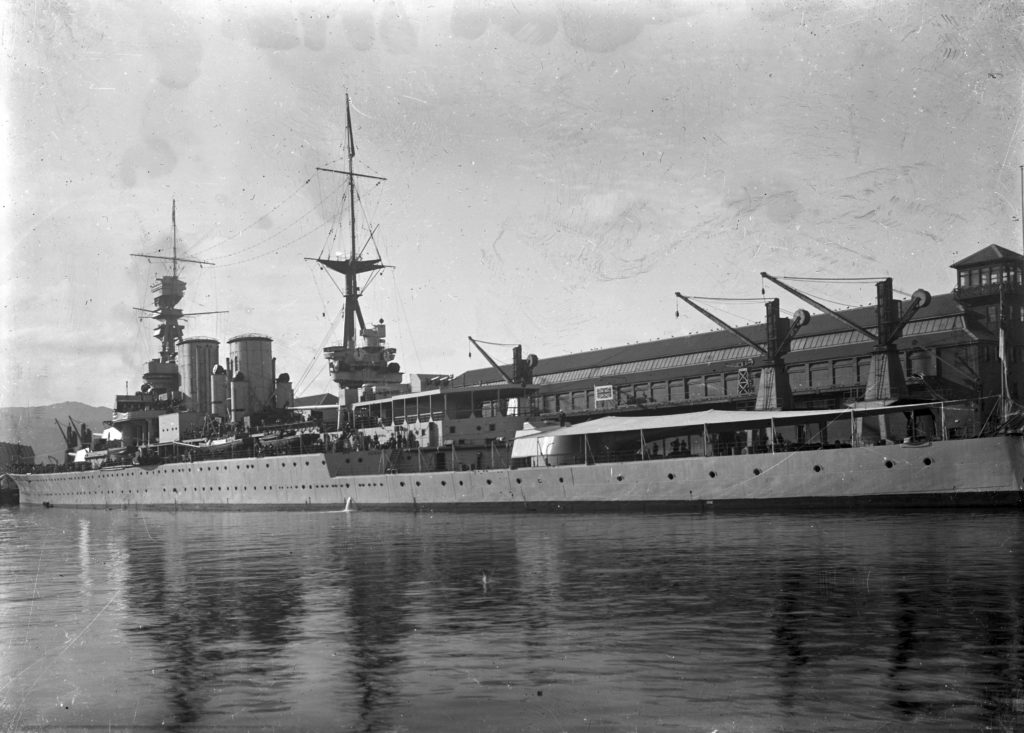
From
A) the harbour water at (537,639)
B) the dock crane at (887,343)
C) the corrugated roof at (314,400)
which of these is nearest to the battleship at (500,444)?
the dock crane at (887,343)

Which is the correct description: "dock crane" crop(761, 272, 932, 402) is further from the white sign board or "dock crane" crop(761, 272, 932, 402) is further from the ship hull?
the white sign board

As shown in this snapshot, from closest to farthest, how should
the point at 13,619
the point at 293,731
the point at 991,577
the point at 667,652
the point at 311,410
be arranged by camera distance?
the point at 293,731
the point at 667,652
the point at 13,619
the point at 991,577
the point at 311,410

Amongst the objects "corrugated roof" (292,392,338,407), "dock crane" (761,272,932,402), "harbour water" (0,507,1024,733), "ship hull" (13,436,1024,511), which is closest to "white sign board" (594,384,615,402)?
"ship hull" (13,436,1024,511)

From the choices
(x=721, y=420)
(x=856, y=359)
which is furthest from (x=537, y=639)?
(x=856, y=359)

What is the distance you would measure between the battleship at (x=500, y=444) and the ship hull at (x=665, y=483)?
71 mm

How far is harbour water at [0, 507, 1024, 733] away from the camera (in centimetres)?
883

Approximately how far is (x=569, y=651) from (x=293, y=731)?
3962 millimetres

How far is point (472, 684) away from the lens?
9922mm

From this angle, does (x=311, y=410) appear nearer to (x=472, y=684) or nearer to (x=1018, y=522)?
(x=1018, y=522)

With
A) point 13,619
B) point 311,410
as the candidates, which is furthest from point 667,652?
point 311,410

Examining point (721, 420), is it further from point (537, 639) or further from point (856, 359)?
point (537, 639)

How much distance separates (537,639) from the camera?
12281 millimetres

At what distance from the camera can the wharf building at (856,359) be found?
55438 mm

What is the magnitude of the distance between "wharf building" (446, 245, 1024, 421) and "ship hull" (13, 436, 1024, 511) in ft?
28.1
